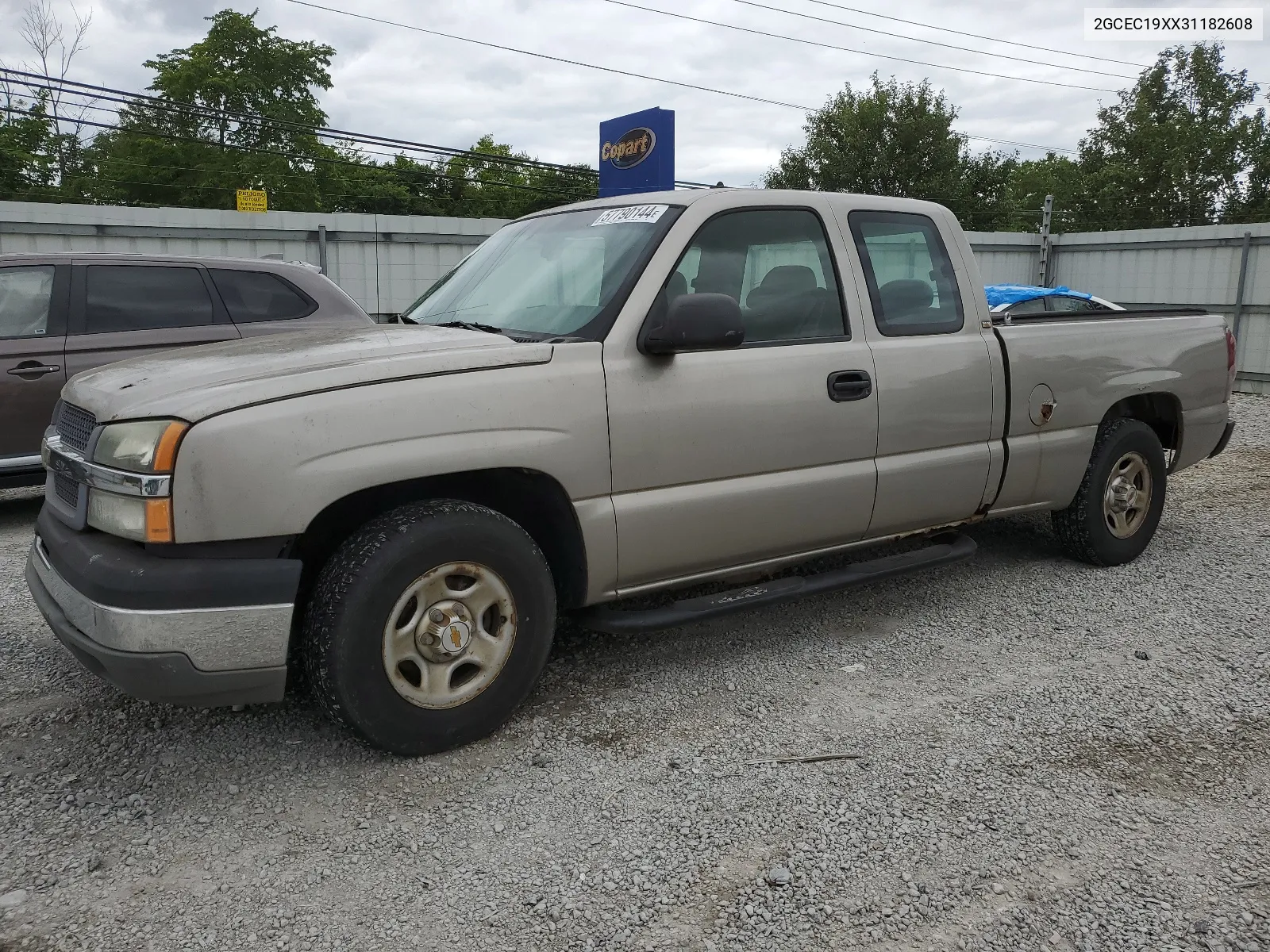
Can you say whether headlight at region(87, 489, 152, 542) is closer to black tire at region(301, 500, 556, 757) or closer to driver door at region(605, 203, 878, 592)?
black tire at region(301, 500, 556, 757)

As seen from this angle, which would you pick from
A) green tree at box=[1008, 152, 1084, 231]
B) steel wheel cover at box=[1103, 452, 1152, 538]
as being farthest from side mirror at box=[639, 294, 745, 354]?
green tree at box=[1008, 152, 1084, 231]

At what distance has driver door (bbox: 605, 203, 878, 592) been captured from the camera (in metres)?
3.39

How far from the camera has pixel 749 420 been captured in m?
3.60

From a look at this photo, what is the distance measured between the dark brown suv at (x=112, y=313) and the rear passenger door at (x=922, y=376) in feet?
12.7

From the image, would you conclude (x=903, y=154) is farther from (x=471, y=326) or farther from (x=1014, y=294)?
(x=471, y=326)

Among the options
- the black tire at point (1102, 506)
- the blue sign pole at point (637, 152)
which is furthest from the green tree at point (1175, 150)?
the black tire at point (1102, 506)

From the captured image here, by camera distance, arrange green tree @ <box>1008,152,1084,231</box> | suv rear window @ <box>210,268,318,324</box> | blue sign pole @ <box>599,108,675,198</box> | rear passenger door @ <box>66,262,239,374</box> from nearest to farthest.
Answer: rear passenger door @ <box>66,262,239,374</box> < suv rear window @ <box>210,268,318,324</box> < blue sign pole @ <box>599,108,675,198</box> < green tree @ <box>1008,152,1084,231</box>

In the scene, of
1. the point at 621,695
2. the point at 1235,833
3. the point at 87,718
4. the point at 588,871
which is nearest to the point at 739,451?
the point at 621,695

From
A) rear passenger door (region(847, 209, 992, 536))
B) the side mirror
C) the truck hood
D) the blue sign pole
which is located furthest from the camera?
the blue sign pole

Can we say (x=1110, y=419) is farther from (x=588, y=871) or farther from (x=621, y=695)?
(x=588, y=871)

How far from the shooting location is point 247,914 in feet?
7.70

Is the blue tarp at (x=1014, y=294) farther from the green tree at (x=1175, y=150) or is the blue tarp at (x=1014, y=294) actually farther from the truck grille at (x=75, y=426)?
the green tree at (x=1175, y=150)

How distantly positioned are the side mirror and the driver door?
155 millimetres

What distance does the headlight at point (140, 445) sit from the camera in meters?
2.61
